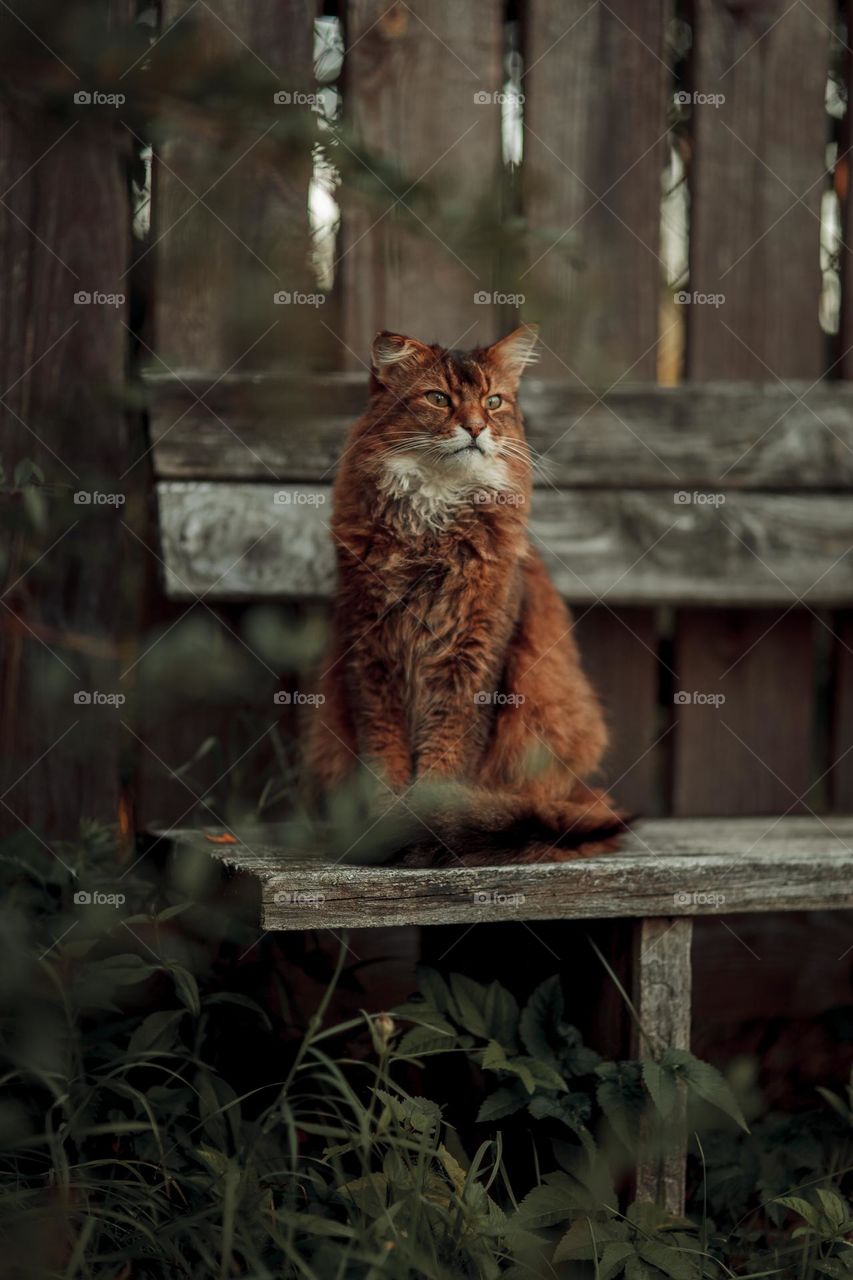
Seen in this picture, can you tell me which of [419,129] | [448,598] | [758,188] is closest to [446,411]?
[448,598]

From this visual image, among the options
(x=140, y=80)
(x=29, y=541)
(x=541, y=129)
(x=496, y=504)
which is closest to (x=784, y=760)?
(x=496, y=504)

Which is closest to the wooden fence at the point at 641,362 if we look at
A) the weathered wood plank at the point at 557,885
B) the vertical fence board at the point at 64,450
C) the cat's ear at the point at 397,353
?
the vertical fence board at the point at 64,450

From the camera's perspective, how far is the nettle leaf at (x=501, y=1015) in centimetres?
200

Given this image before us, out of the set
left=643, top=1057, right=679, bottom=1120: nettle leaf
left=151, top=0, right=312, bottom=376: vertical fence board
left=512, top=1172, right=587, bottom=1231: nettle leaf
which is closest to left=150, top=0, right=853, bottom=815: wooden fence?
left=643, top=1057, right=679, bottom=1120: nettle leaf

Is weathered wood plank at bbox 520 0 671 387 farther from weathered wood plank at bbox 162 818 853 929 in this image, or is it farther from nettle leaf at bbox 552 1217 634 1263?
nettle leaf at bbox 552 1217 634 1263

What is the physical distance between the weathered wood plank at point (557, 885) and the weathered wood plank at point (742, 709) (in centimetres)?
66

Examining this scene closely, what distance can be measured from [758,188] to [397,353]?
4.43 ft

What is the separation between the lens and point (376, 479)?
2.15m

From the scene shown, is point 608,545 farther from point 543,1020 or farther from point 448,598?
point 543,1020

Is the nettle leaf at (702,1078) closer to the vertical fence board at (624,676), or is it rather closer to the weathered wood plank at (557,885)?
the weathered wood plank at (557,885)

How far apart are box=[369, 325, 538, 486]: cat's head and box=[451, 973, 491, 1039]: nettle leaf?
925mm

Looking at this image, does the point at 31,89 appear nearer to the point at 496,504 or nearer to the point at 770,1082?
the point at 496,504

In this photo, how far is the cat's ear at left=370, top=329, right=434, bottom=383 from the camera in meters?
2.14

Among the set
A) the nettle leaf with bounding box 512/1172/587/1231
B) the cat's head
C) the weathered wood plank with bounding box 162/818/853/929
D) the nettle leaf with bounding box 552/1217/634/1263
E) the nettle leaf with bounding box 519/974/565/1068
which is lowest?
the nettle leaf with bounding box 552/1217/634/1263
